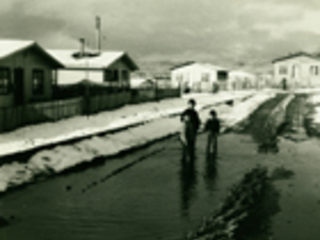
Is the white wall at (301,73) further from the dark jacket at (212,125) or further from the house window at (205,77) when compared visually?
the dark jacket at (212,125)

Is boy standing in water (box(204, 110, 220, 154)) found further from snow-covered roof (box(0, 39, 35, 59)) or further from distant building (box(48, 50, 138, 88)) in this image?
distant building (box(48, 50, 138, 88))

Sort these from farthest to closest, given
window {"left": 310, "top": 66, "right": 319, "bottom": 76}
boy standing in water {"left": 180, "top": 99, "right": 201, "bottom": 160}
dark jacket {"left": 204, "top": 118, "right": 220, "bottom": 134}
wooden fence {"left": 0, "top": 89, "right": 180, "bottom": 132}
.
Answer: window {"left": 310, "top": 66, "right": 319, "bottom": 76} → wooden fence {"left": 0, "top": 89, "right": 180, "bottom": 132} → dark jacket {"left": 204, "top": 118, "right": 220, "bottom": 134} → boy standing in water {"left": 180, "top": 99, "right": 201, "bottom": 160}

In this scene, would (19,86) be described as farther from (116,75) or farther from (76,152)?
(116,75)

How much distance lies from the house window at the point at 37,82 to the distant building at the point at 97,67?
10.6 metres

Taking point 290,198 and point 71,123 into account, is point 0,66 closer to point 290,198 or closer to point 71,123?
point 71,123

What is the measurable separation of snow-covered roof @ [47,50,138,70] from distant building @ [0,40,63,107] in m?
11.0

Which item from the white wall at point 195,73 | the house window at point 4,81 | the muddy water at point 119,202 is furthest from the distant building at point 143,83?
the muddy water at point 119,202

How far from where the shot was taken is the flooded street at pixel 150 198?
668 cm

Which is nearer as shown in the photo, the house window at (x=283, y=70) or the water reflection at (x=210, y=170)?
the water reflection at (x=210, y=170)

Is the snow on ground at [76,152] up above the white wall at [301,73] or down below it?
below

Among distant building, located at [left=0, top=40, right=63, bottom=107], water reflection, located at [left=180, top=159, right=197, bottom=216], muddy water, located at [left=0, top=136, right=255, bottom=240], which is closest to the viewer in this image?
muddy water, located at [left=0, top=136, right=255, bottom=240]

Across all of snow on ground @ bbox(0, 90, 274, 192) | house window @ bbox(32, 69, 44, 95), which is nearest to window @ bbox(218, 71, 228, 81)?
house window @ bbox(32, 69, 44, 95)

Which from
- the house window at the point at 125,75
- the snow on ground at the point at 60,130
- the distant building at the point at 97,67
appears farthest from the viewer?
the house window at the point at 125,75

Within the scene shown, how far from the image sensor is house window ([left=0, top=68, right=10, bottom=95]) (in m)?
21.8
